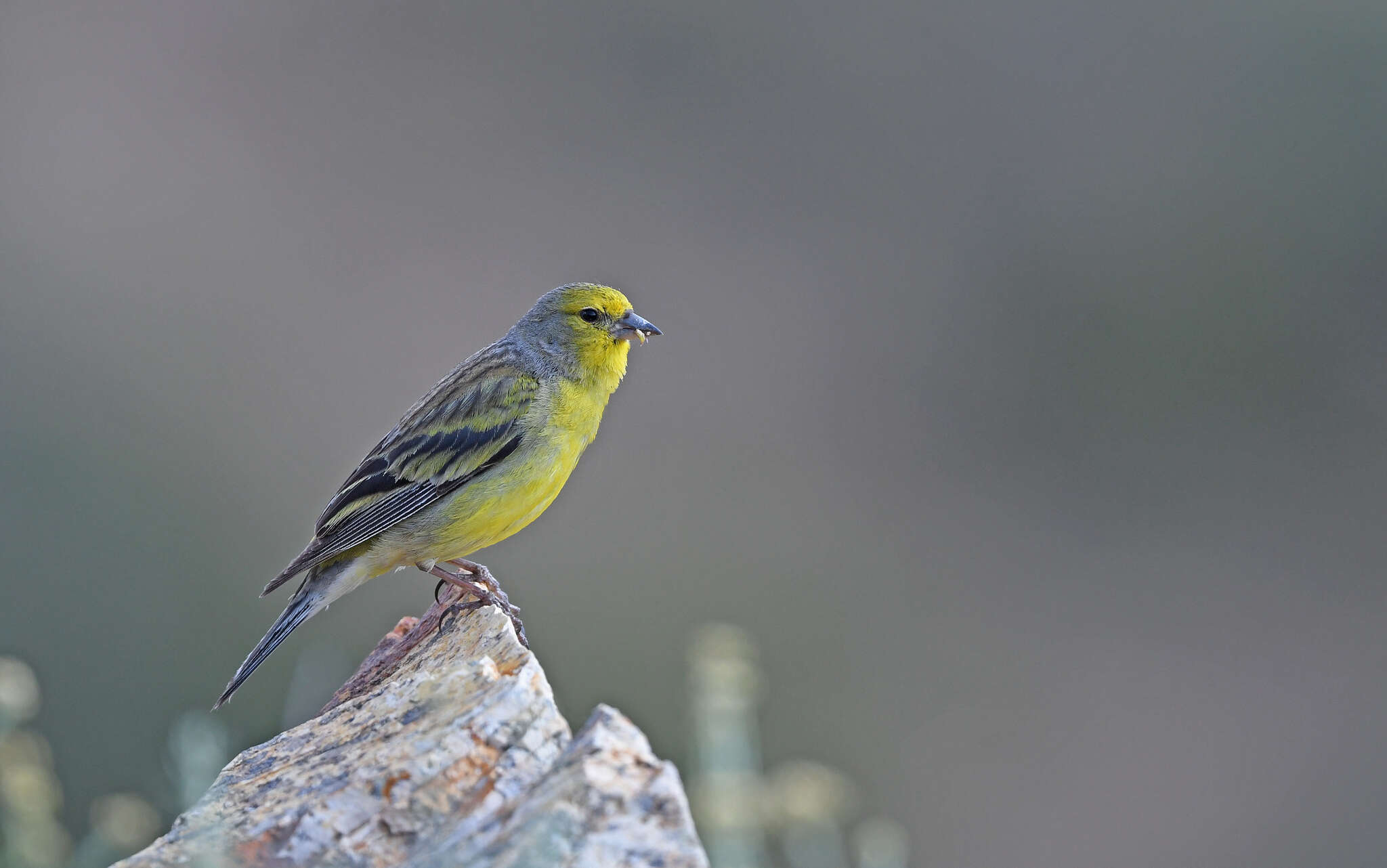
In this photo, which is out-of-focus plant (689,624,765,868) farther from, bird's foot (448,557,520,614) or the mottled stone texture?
bird's foot (448,557,520,614)

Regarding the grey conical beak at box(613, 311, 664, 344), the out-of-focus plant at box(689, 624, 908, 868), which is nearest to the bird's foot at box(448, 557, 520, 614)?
the grey conical beak at box(613, 311, 664, 344)

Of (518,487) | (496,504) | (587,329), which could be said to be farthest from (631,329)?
(496,504)

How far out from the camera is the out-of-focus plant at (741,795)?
3.23 metres

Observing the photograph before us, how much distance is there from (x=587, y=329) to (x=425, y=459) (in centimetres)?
104

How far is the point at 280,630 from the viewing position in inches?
244

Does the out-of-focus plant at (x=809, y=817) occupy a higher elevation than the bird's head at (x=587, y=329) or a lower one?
lower

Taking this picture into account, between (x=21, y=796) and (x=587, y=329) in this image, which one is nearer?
(x=21, y=796)

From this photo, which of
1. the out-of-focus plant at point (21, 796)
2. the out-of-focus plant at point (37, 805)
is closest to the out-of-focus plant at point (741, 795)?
the out-of-focus plant at point (37, 805)

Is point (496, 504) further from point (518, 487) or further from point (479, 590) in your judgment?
point (479, 590)

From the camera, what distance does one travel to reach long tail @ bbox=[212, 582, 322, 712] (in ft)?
19.4

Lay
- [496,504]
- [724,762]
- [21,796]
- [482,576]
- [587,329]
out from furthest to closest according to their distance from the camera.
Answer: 1. [587,329]
2. [482,576]
3. [496,504]
4. [21,796]
5. [724,762]

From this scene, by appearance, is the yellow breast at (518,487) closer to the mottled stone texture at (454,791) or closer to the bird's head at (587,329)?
the bird's head at (587,329)

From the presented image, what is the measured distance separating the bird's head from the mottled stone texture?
2502mm

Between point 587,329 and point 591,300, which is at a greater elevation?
point 591,300
